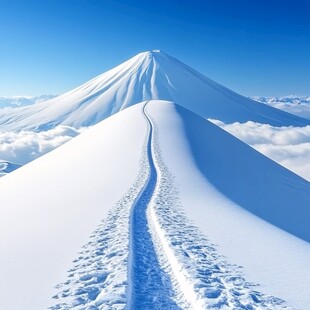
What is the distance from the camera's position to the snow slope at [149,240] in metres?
5.91

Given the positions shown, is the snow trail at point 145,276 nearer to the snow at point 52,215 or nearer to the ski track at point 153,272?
the ski track at point 153,272

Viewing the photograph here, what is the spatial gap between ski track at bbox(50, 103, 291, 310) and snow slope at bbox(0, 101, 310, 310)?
0.07ft

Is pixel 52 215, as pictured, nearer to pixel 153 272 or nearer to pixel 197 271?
pixel 153 272

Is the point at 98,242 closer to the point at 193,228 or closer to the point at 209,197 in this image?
the point at 193,228

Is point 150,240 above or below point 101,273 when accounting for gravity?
above

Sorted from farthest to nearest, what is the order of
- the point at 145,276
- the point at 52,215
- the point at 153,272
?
the point at 52,215 < the point at 153,272 < the point at 145,276

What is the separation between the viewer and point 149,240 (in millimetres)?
8477

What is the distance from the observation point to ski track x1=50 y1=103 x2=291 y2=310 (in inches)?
222

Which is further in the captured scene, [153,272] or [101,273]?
[153,272]

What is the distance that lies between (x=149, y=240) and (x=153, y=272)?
177 cm

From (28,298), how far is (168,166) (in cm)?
1457

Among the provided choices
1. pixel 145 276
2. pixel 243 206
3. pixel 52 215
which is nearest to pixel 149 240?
pixel 145 276

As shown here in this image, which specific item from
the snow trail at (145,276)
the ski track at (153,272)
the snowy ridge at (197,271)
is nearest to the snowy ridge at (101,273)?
the ski track at (153,272)

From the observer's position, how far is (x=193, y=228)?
9711 millimetres
